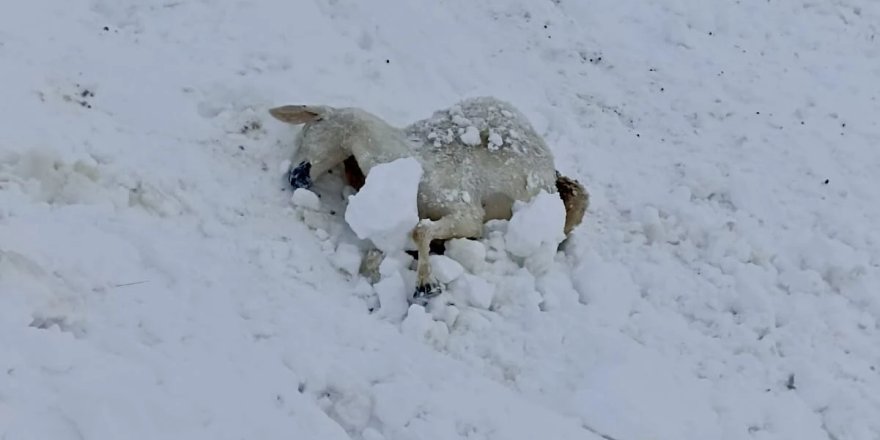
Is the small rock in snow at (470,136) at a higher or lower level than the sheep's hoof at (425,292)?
higher

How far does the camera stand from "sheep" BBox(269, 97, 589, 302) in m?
5.73

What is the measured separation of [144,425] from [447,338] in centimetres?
174

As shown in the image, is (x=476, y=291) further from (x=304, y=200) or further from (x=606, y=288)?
(x=304, y=200)

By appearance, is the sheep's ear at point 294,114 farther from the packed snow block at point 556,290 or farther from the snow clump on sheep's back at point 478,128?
the packed snow block at point 556,290

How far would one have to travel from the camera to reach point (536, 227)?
5562mm

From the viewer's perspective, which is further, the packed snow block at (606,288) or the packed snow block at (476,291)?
the packed snow block at (606,288)

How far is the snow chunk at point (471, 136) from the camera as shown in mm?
6059

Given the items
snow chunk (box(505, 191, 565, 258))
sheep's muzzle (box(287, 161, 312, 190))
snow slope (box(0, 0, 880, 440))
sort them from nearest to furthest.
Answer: snow slope (box(0, 0, 880, 440)) < snow chunk (box(505, 191, 565, 258)) < sheep's muzzle (box(287, 161, 312, 190))

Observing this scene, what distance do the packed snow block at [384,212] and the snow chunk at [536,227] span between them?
24.2 inches

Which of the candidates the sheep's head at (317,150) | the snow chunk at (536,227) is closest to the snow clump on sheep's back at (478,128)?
the sheep's head at (317,150)

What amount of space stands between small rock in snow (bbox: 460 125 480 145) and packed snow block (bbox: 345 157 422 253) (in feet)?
2.42

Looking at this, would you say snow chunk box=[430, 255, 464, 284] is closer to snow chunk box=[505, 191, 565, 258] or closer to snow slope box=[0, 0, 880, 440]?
snow slope box=[0, 0, 880, 440]

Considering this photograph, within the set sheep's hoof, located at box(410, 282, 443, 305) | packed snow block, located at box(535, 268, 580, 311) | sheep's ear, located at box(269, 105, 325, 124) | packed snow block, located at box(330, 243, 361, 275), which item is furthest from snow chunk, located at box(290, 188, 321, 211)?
packed snow block, located at box(535, 268, 580, 311)

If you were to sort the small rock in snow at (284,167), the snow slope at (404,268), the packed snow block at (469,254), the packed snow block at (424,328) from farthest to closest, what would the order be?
the small rock in snow at (284,167) < the packed snow block at (469,254) < the packed snow block at (424,328) < the snow slope at (404,268)
